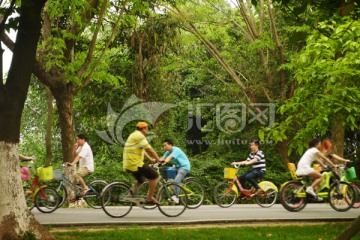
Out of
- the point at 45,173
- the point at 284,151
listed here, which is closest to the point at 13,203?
the point at 45,173

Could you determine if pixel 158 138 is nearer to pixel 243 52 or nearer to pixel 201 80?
pixel 243 52

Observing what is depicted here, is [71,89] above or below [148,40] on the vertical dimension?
below

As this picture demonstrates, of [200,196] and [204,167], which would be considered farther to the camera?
[204,167]

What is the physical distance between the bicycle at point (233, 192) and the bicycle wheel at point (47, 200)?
5.07 m

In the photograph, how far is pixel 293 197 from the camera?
679 inches

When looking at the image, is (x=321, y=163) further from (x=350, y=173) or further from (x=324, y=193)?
(x=350, y=173)

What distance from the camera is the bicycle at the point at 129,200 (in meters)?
14.9

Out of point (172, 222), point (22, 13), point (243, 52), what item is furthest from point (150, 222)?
point (243, 52)

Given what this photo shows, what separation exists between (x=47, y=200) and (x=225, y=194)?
5.57m

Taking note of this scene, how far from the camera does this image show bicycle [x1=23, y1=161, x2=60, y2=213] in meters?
16.5

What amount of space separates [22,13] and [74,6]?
6.77 meters

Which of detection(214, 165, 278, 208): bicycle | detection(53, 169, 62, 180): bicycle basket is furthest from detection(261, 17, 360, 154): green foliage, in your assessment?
detection(53, 169, 62, 180): bicycle basket

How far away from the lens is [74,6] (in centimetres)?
1773

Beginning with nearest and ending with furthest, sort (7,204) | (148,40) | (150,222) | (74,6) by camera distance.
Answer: (7,204)
(150,222)
(74,6)
(148,40)
